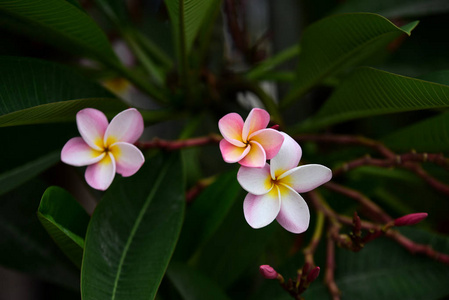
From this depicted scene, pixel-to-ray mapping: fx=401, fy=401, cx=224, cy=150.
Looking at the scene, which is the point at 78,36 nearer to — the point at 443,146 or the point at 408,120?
the point at 443,146

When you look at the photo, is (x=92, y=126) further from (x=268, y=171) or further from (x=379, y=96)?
(x=379, y=96)

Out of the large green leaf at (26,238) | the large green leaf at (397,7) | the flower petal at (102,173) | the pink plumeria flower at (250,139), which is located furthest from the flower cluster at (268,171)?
the large green leaf at (397,7)

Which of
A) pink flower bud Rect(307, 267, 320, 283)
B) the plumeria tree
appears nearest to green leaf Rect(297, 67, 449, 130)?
the plumeria tree

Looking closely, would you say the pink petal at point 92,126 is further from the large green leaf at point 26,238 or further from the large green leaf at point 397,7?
the large green leaf at point 397,7

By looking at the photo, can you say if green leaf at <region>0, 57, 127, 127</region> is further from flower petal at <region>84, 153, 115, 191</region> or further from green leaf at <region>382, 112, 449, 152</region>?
green leaf at <region>382, 112, 449, 152</region>

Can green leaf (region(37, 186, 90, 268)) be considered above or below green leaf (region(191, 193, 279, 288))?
above

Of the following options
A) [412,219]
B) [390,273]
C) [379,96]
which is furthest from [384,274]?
[379,96]
